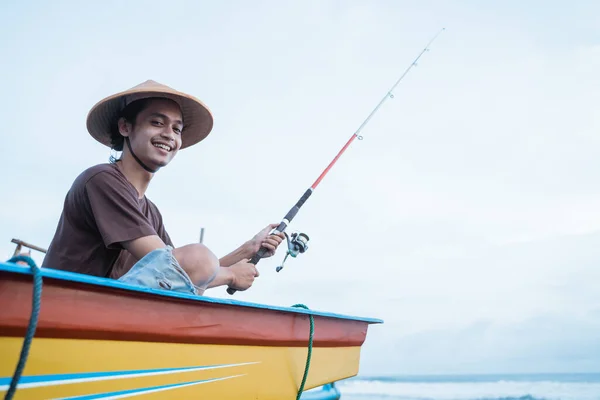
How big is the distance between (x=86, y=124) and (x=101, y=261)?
0.98 meters

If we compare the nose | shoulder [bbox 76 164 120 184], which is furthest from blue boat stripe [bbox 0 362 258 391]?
→ the nose

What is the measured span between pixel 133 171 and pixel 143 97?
417 millimetres

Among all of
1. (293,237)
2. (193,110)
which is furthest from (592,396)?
(193,110)

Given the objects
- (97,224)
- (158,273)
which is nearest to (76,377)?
(158,273)

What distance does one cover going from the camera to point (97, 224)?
217cm

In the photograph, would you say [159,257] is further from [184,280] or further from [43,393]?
[43,393]

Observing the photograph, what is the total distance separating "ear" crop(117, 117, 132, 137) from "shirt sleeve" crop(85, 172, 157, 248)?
1.83 feet

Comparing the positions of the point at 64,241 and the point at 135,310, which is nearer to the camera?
the point at 135,310

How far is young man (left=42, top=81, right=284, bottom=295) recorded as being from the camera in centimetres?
212

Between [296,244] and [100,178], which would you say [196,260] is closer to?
[100,178]

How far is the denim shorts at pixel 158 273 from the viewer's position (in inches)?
79.1

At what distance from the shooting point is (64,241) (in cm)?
233

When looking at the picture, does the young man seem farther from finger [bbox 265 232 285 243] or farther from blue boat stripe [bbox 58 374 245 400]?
finger [bbox 265 232 285 243]

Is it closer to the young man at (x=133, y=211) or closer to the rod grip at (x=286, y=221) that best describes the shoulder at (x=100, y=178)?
the young man at (x=133, y=211)
